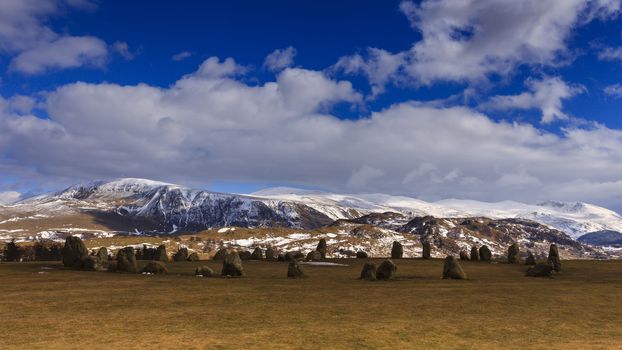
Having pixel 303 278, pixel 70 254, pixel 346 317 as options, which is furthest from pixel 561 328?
pixel 70 254

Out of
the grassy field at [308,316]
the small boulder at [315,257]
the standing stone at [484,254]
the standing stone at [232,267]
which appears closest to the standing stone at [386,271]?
the grassy field at [308,316]

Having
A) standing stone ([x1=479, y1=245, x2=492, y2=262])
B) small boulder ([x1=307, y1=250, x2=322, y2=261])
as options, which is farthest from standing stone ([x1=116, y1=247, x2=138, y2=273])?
standing stone ([x1=479, y1=245, x2=492, y2=262])

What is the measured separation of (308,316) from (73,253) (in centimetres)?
4721

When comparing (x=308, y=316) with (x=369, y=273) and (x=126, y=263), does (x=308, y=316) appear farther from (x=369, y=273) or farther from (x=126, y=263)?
(x=126, y=263)

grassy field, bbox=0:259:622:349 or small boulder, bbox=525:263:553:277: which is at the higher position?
small boulder, bbox=525:263:553:277

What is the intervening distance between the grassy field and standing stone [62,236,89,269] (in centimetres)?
1893

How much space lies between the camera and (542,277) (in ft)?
178

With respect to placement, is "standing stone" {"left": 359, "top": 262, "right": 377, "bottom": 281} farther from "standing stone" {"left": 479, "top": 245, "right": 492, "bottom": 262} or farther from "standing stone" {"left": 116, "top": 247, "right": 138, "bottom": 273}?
"standing stone" {"left": 479, "top": 245, "right": 492, "bottom": 262}

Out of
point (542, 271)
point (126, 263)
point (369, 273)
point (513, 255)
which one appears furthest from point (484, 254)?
point (126, 263)

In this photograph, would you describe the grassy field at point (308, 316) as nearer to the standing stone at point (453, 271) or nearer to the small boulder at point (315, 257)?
the standing stone at point (453, 271)

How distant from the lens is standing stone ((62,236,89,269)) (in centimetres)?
6116

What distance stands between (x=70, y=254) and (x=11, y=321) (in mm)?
41768

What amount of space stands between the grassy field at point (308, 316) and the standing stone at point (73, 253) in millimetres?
18926

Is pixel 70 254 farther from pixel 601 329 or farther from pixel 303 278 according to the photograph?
pixel 601 329
